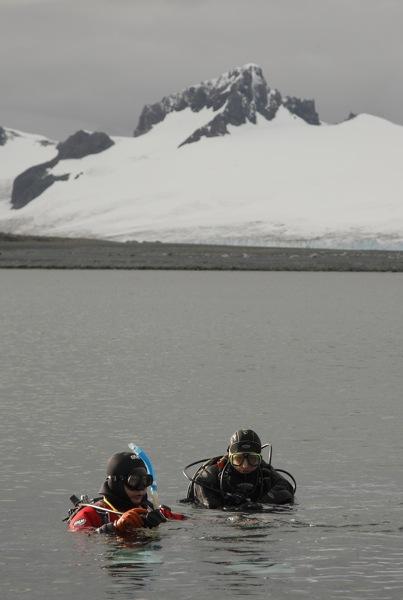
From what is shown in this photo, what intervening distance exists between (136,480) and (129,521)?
1.88 ft

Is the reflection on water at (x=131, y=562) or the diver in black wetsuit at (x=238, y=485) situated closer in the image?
the reflection on water at (x=131, y=562)

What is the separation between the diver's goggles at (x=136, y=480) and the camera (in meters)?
18.7

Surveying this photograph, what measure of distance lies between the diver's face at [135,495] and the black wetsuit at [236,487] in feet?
7.56

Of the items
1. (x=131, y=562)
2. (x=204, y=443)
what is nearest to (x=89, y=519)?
(x=131, y=562)

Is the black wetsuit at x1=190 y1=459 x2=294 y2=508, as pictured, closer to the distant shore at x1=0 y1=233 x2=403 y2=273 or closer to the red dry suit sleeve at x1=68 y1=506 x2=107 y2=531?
the red dry suit sleeve at x1=68 y1=506 x2=107 y2=531

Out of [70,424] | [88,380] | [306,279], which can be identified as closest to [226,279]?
[306,279]

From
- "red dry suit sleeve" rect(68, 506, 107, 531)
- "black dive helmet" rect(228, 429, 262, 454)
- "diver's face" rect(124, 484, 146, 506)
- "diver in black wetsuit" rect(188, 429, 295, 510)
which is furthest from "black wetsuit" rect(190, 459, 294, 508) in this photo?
"red dry suit sleeve" rect(68, 506, 107, 531)

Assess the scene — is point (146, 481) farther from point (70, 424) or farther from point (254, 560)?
point (70, 424)

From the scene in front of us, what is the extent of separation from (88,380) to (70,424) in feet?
33.4

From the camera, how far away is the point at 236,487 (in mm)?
21219

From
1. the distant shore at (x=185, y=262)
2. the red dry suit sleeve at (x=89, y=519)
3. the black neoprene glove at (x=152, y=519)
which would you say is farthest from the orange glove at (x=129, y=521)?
the distant shore at (x=185, y=262)

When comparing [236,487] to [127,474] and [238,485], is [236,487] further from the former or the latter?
[127,474]

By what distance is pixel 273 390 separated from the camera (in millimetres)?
38562

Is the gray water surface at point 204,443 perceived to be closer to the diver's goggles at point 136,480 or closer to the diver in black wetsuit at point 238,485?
the diver in black wetsuit at point 238,485
